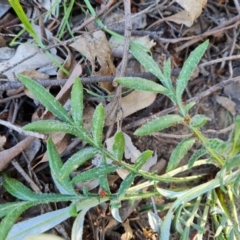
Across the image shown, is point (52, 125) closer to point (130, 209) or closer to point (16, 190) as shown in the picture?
point (16, 190)

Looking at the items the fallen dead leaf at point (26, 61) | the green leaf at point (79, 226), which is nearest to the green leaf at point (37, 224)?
the green leaf at point (79, 226)

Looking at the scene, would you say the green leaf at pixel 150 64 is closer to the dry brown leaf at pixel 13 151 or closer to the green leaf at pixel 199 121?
the green leaf at pixel 199 121

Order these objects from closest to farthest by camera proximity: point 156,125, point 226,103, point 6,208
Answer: point 156,125
point 6,208
point 226,103

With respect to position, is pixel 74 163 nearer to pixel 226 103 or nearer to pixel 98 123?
pixel 98 123

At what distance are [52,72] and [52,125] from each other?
12.0 inches

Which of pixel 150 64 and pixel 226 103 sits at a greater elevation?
pixel 150 64

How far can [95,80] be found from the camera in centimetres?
121

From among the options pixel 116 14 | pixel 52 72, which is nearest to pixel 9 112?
pixel 52 72

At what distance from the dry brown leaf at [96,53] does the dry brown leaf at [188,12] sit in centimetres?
22

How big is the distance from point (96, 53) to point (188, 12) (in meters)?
0.28

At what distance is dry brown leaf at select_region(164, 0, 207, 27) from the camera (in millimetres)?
1268

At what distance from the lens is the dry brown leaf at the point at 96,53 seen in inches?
48.9

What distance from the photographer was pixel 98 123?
1.01 meters

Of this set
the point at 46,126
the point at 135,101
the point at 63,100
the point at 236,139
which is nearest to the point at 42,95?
the point at 46,126
